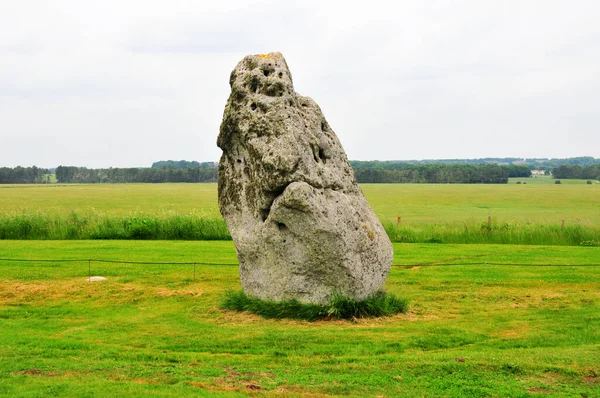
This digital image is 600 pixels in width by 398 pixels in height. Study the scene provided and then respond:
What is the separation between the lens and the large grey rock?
13180mm

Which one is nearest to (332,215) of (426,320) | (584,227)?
(426,320)

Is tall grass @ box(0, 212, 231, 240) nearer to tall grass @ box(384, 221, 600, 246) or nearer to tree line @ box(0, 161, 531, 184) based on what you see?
tall grass @ box(384, 221, 600, 246)

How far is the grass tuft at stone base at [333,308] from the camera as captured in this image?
528 inches

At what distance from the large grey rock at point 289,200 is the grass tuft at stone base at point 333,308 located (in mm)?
170

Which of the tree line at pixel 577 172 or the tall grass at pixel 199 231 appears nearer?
the tall grass at pixel 199 231

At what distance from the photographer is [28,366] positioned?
32.3 feet

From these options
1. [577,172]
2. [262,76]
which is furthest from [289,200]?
[577,172]

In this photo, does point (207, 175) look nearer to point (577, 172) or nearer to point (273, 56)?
point (577, 172)

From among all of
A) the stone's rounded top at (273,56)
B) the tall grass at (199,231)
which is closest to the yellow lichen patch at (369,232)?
the stone's rounded top at (273,56)

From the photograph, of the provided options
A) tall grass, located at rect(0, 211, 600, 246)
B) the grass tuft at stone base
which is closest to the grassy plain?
the grass tuft at stone base

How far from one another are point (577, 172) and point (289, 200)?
17227 centimetres

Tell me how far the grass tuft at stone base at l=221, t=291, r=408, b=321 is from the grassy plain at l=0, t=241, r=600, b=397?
274mm

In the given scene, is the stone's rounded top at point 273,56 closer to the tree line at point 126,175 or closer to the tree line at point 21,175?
the tree line at point 126,175

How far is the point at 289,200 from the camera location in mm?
12922
